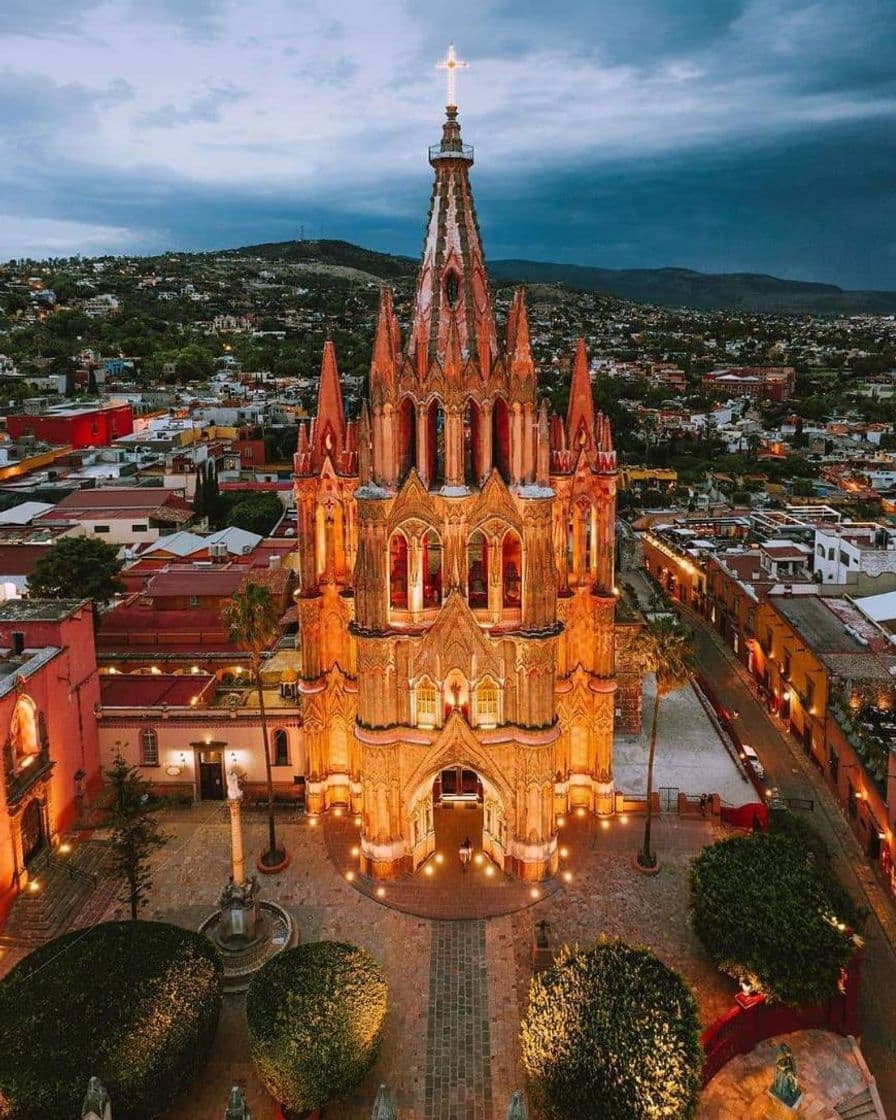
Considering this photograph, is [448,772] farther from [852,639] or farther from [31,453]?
[31,453]

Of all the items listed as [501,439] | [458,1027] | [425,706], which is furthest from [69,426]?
[458,1027]

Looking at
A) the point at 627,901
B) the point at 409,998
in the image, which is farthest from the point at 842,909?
the point at 409,998

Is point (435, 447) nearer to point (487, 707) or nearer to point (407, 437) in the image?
point (407, 437)

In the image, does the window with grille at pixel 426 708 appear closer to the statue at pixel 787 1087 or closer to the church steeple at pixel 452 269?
the church steeple at pixel 452 269

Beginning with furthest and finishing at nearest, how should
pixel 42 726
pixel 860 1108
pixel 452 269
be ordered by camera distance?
pixel 42 726, pixel 452 269, pixel 860 1108

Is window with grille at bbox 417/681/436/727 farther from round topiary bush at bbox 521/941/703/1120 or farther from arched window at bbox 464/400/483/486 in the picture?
round topiary bush at bbox 521/941/703/1120

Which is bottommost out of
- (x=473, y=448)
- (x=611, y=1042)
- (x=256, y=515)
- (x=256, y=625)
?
(x=611, y=1042)
